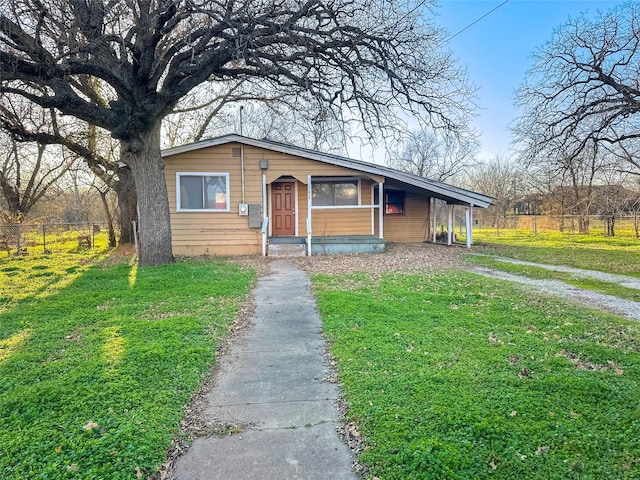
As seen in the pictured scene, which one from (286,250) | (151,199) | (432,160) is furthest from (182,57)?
(432,160)

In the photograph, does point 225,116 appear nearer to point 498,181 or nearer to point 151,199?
point 151,199

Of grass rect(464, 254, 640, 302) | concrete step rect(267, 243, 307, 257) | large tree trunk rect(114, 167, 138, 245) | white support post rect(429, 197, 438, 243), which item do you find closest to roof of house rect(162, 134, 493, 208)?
grass rect(464, 254, 640, 302)

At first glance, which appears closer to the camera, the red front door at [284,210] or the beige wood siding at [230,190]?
the beige wood siding at [230,190]

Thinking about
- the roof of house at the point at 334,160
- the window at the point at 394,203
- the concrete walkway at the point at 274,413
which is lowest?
the concrete walkway at the point at 274,413

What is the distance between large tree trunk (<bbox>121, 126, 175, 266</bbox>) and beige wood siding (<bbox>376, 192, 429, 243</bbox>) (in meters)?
10.0

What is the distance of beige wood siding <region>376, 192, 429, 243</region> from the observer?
58.1ft

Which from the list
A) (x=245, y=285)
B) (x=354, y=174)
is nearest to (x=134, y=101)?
(x=245, y=285)

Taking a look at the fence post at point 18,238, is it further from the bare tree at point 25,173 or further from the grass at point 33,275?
the bare tree at point 25,173

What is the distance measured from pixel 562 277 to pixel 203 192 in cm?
1040

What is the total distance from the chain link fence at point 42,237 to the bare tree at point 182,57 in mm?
7893

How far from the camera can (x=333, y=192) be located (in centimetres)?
1530

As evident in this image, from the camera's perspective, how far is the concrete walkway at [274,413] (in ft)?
8.05

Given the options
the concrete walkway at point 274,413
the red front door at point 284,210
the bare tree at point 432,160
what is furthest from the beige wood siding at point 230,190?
the bare tree at point 432,160

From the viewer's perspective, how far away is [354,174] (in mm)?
13961
